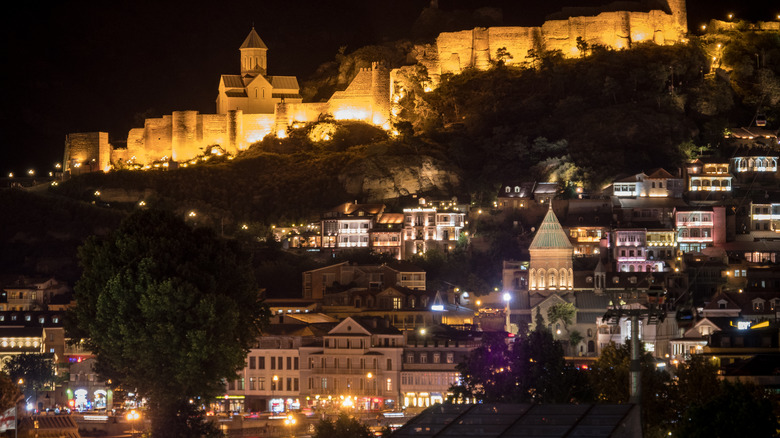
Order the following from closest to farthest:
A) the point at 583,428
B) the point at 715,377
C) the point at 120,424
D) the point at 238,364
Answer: the point at 583,428
the point at 715,377
the point at 238,364
the point at 120,424

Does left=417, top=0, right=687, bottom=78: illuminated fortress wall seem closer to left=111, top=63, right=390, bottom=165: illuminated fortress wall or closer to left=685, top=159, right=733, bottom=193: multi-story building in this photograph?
left=111, top=63, right=390, bottom=165: illuminated fortress wall

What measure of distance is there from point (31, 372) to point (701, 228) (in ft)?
154

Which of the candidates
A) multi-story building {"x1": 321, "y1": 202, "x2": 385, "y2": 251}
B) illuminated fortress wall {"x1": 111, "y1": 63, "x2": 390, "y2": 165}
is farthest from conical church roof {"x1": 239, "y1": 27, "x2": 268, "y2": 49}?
multi-story building {"x1": 321, "y1": 202, "x2": 385, "y2": 251}

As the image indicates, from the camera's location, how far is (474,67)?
443 ft

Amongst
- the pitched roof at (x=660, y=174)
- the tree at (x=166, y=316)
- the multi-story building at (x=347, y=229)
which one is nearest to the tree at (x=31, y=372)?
the tree at (x=166, y=316)

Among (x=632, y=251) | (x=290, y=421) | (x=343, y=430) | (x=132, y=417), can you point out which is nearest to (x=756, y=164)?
(x=632, y=251)

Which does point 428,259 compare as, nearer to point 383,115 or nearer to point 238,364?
point 383,115

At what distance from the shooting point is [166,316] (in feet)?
196

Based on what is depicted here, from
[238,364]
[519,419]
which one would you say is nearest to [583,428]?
[519,419]

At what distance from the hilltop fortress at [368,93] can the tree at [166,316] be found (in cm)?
7249

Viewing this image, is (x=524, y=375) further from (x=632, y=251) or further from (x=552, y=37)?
(x=552, y=37)

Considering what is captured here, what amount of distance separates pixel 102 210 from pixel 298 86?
1046 inches

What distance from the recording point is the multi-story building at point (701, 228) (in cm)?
10638

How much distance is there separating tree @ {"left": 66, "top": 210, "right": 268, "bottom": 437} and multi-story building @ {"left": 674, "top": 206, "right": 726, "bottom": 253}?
50508 mm
